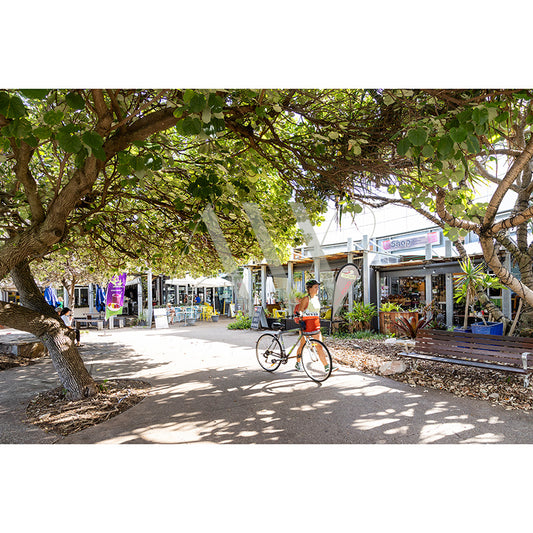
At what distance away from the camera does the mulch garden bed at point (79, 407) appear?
13.5 ft

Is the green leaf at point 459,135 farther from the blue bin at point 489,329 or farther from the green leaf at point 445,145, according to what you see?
the blue bin at point 489,329

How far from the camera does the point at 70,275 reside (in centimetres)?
1348

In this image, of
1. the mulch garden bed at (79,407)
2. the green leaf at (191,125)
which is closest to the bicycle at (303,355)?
the mulch garden bed at (79,407)

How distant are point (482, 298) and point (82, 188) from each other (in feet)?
26.1

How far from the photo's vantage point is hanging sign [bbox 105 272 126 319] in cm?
1345

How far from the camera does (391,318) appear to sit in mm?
11352

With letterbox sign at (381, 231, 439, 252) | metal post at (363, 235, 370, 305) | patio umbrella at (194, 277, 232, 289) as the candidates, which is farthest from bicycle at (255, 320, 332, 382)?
patio umbrella at (194, 277, 232, 289)

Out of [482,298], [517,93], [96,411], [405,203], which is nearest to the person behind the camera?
[517,93]

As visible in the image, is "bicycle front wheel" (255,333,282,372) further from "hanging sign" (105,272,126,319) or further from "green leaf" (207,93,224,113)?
"hanging sign" (105,272,126,319)

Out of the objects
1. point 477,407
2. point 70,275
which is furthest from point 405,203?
point 70,275

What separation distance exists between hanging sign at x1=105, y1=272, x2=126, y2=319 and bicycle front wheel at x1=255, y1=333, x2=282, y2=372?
8.19 m

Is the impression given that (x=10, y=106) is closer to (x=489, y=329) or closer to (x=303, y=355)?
(x=303, y=355)

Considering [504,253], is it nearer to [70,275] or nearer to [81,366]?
[81,366]

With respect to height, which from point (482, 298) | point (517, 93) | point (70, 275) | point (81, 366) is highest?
point (517, 93)
